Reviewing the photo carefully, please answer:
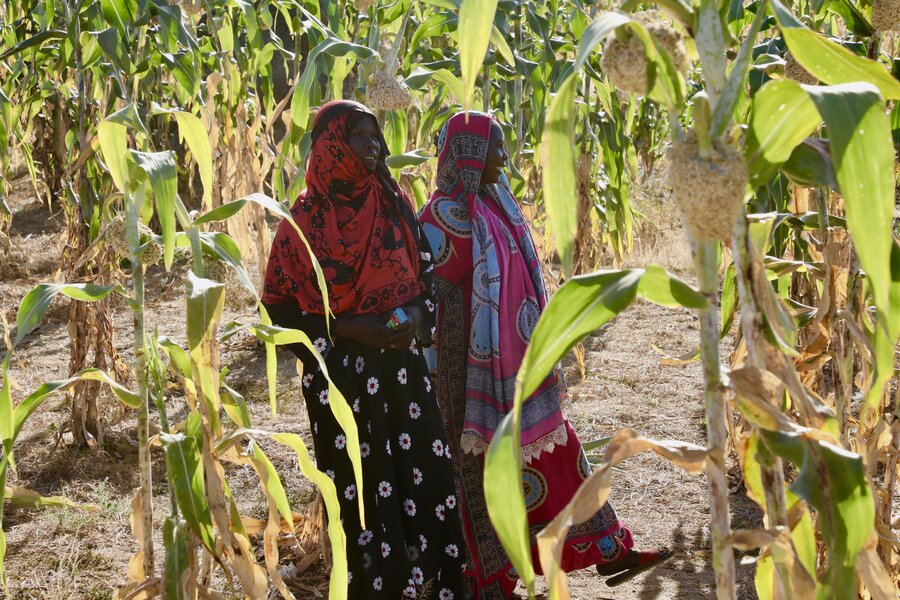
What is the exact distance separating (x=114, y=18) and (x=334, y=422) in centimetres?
127

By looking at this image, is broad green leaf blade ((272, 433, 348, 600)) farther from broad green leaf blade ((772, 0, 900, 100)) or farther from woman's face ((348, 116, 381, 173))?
woman's face ((348, 116, 381, 173))

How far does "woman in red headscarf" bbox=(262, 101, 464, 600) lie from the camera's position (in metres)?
2.55

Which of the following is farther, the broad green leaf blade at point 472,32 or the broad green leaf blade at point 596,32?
the broad green leaf blade at point 472,32

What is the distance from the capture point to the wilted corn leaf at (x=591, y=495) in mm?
922

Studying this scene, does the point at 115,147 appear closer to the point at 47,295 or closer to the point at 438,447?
the point at 47,295

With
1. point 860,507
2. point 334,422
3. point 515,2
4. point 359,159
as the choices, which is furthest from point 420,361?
point 860,507

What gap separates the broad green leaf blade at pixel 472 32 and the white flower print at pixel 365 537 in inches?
72.9

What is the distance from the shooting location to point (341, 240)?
259cm

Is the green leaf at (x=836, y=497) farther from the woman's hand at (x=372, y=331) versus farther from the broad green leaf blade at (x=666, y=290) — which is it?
the woman's hand at (x=372, y=331)

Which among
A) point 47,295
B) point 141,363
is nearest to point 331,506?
point 141,363

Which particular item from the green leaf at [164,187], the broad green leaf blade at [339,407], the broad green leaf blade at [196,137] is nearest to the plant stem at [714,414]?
the broad green leaf blade at [339,407]

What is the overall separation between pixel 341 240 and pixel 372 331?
0.85ft

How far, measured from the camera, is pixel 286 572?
3.07 meters

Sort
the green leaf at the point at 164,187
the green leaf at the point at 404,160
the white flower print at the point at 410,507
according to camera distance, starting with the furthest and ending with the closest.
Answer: the green leaf at the point at 404,160 < the white flower print at the point at 410,507 < the green leaf at the point at 164,187
